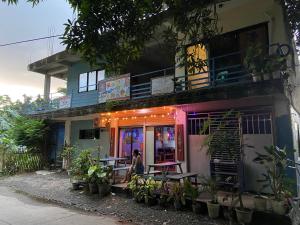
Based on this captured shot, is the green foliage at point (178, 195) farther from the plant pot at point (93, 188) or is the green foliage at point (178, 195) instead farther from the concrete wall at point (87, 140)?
the concrete wall at point (87, 140)

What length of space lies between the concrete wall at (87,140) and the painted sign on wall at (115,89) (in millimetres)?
2541

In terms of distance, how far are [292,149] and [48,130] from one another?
15.0 meters

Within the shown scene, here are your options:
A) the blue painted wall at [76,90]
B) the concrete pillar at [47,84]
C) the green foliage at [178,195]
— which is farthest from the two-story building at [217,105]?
the concrete pillar at [47,84]

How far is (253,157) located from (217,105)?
2147 mm

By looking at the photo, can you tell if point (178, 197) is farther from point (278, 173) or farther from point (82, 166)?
point (82, 166)

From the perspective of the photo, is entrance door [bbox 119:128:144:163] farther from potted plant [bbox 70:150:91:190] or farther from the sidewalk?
the sidewalk

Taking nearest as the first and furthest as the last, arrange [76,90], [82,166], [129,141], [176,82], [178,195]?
1. [178,195]
2. [176,82]
3. [82,166]
4. [129,141]
5. [76,90]

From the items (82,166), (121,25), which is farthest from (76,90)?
(121,25)

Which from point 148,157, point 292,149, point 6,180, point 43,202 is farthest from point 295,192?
point 6,180

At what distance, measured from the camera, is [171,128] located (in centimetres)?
1136

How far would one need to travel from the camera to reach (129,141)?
13.1 m

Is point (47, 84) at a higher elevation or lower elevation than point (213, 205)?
higher

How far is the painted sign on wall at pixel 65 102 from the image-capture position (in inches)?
612

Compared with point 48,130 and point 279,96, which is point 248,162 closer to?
point 279,96
